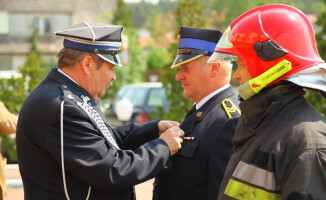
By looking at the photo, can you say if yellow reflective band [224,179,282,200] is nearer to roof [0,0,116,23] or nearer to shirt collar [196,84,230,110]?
shirt collar [196,84,230,110]

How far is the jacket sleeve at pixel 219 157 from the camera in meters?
2.78

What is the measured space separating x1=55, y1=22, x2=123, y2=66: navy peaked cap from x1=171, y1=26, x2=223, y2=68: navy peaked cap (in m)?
0.50

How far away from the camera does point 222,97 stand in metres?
3.20

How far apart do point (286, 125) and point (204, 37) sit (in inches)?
63.9

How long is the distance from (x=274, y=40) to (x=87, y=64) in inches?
53.3

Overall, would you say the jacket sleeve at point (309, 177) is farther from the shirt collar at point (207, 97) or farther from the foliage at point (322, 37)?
the foliage at point (322, 37)

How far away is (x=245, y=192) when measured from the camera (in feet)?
6.22

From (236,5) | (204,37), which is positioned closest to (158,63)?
(236,5)

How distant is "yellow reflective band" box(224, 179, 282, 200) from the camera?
182 cm

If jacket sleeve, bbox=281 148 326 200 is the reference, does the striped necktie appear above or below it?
below

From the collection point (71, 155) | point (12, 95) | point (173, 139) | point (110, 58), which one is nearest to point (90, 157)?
point (71, 155)

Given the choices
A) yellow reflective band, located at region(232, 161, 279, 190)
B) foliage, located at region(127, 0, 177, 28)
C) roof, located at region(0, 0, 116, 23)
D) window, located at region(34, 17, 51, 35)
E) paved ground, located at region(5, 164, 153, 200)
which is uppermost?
yellow reflective band, located at region(232, 161, 279, 190)

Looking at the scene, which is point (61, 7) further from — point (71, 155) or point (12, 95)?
point (71, 155)

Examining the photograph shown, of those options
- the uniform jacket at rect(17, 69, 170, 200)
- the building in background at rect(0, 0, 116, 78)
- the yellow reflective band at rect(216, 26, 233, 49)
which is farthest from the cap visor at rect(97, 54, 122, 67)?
the building in background at rect(0, 0, 116, 78)
